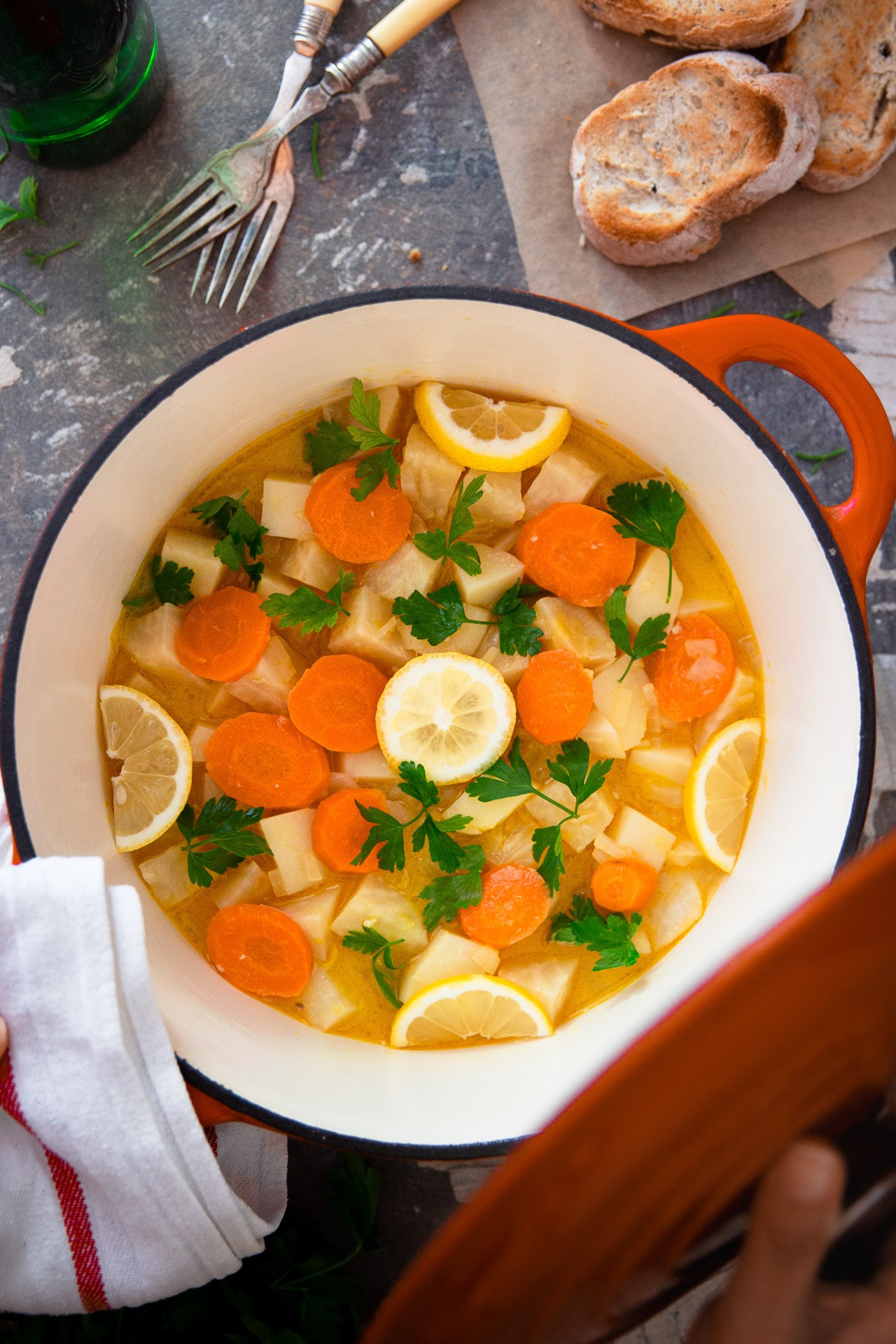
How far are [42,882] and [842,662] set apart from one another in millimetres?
1358

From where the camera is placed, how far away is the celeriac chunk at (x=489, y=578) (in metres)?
1.76

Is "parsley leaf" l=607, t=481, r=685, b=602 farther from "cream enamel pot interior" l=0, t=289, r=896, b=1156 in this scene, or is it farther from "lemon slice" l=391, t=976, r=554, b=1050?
"lemon slice" l=391, t=976, r=554, b=1050

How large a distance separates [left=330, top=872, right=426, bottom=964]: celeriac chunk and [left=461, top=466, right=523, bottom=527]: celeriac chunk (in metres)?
0.74

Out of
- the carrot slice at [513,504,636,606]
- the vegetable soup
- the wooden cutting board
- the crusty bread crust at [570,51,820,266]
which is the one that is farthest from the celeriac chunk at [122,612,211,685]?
the wooden cutting board

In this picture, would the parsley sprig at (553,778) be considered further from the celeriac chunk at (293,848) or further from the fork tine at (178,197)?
the fork tine at (178,197)

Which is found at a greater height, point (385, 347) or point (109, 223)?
point (109, 223)

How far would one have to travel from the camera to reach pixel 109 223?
1.91m

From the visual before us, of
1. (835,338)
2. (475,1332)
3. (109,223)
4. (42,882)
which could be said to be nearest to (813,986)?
(475,1332)

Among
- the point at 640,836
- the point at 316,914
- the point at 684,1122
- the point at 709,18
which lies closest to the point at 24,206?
the point at 709,18

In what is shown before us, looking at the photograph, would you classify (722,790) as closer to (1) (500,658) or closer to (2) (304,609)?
(1) (500,658)

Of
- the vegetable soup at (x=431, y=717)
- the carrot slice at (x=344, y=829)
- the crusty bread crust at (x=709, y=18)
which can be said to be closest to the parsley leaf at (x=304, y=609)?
the vegetable soup at (x=431, y=717)

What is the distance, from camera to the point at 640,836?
183 centimetres

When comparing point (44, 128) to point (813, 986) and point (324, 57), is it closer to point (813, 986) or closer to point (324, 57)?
point (324, 57)

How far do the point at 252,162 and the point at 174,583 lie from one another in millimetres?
871
